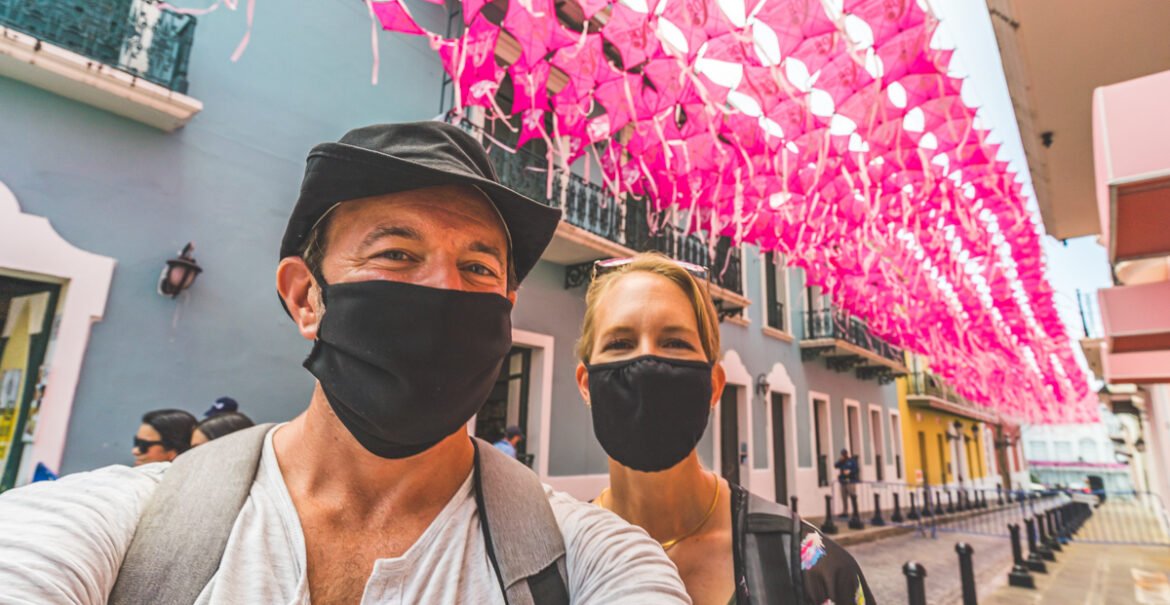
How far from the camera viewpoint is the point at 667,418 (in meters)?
1.88

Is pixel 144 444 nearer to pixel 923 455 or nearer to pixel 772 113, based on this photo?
pixel 772 113

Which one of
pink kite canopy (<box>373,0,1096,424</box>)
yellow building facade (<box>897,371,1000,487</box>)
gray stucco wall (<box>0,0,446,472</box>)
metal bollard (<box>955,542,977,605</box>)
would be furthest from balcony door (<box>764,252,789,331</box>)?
gray stucco wall (<box>0,0,446,472</box>)

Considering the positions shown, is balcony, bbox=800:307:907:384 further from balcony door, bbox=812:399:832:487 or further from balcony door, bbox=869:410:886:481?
balcony door, bbox=869:410:886:481

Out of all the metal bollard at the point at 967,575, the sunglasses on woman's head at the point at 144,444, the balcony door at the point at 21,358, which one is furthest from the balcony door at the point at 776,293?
the balcony door at the point at 21,358

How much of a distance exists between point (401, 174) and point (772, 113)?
441 centimetres

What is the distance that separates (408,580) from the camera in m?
1.07

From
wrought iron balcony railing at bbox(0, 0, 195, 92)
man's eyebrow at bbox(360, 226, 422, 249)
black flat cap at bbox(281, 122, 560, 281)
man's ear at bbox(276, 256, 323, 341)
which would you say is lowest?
man's ear at bbox(276, 256, 323, 341)

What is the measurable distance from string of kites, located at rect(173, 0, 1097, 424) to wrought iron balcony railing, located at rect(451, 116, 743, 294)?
49 cm

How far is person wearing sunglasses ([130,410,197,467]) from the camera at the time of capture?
4.10 meters

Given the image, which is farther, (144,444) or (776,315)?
(776,315)

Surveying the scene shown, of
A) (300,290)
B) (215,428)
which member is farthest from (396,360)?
(215,428)

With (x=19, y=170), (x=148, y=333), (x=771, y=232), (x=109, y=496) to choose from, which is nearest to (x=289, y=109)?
(x=19, y=170)

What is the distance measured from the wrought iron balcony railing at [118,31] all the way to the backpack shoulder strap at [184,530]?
5.47 m

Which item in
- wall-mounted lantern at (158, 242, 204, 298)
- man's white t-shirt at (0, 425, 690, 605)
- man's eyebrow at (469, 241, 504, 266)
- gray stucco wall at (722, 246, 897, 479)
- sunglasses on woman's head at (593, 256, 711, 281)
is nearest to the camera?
man's white t-shirt at (0, 425, 690, 605)
